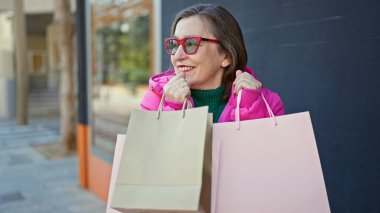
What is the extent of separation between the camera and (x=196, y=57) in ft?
4.73

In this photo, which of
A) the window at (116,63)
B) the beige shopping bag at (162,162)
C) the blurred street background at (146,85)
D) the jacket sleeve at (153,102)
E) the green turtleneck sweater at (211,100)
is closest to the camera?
the beige shopping bag at (162,162)

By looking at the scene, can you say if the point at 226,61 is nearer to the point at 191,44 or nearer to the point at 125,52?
the point at 191,44

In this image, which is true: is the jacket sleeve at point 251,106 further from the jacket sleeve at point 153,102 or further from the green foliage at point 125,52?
the green foliage at point 125,52

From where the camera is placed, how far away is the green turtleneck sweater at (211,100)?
154 centimetres

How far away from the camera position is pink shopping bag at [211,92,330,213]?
125 cm

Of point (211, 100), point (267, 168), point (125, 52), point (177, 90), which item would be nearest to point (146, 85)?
point (125, 52)

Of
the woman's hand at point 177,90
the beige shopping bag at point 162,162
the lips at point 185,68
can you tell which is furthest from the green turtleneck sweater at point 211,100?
the beige shopping bag at point 162,162

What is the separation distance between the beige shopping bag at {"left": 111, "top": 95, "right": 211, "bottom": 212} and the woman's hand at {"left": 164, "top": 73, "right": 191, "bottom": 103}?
0.09m

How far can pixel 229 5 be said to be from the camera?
9.75 ft

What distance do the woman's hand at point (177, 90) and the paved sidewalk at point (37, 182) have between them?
3572mm

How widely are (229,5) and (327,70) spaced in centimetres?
98

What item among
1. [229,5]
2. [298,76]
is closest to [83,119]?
[229,5]

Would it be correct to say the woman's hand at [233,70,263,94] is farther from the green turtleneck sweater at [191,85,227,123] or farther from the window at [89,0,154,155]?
the window at [89,0,154,155]

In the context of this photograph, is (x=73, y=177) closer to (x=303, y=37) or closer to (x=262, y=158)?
(x=303, y=37)
